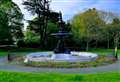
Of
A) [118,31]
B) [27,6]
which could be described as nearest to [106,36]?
[118,31]

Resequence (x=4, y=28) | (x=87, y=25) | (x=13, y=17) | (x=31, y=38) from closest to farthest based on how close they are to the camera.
→ (x=4, y=28) → (x=13, y=17) → (x=87, y=25) → (x=31, y=38)

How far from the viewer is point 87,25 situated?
5728 centimetres

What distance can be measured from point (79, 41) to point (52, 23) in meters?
6.37

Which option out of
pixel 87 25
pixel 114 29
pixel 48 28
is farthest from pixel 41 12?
pixel 114 29

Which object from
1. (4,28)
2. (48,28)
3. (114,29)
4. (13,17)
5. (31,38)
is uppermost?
(13,17)

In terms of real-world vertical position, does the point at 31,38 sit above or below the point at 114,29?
below

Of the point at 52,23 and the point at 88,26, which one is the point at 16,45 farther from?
the point at 88,26

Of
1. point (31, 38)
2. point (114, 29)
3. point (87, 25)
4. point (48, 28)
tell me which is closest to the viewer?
point (87, 25)

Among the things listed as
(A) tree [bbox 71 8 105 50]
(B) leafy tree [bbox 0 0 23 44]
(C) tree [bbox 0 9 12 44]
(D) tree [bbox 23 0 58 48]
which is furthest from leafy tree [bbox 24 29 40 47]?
(C) tree [bbox 0 9 12 44]

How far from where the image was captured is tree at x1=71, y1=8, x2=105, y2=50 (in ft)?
188

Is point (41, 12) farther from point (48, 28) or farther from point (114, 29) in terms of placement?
point (114, 29)

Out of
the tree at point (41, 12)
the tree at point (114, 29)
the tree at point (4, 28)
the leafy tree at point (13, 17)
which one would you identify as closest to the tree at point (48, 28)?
the tree at point (41, 12)

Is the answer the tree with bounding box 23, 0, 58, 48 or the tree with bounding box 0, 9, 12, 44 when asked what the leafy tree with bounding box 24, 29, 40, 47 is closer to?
the tree with bounding box 23, 0, 58, 48

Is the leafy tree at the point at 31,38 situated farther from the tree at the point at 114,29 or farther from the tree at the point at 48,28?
the tree at the point at 114,29
